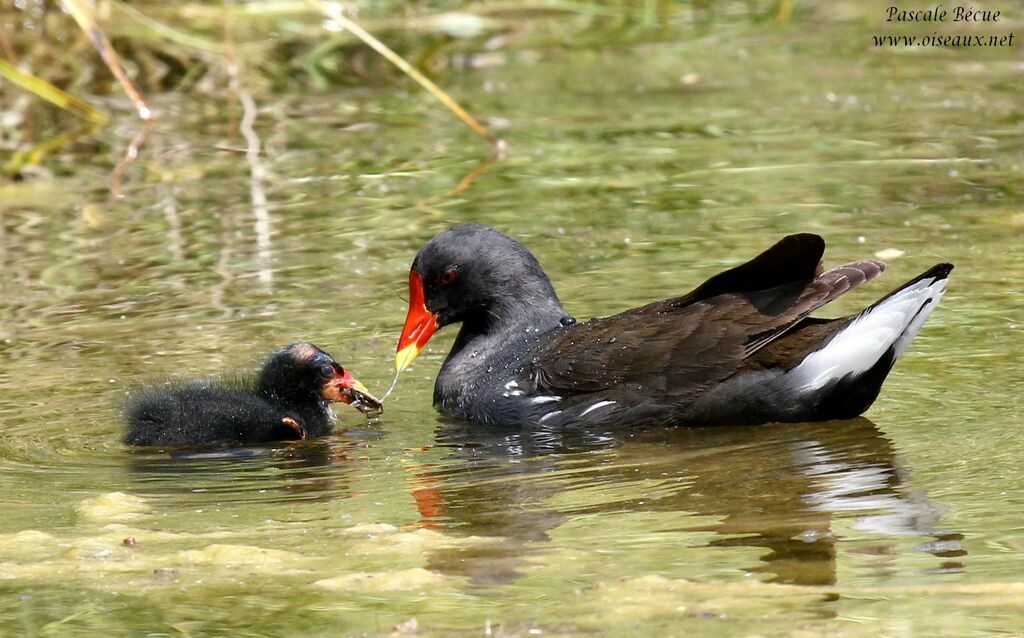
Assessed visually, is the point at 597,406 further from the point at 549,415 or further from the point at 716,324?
the point at 716,324

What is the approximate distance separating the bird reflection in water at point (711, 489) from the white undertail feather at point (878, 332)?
0.70 ft

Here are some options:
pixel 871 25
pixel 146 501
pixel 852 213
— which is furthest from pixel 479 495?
pixel 871 25

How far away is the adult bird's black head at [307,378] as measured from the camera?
17.8 ft

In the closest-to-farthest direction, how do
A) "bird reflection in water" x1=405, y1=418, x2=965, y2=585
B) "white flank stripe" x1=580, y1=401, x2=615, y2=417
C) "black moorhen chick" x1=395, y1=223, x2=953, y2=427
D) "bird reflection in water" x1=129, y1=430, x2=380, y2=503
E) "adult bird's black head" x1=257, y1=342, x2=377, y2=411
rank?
"bird reflection in water" x1=405, y1=418, x2=965, y2=585, "bird reflection in water" x1=129, y1=430, x2=380, y2=503, "black moorhen chick" x1=395, y1=223, x2=953, y2=427, "white flank stripe" x1=580, y1=401, x2=615, y2=417, "adult bird's black head" x1=257, y1=342, x2=377, y2=411

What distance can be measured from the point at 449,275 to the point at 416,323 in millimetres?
207

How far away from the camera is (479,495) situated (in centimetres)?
449

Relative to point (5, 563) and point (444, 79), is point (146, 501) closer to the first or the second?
point (5, 563)

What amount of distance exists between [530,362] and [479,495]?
1061 mm

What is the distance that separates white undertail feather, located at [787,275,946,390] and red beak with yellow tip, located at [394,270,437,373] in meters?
1.52

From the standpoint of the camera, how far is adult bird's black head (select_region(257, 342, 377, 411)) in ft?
17.8

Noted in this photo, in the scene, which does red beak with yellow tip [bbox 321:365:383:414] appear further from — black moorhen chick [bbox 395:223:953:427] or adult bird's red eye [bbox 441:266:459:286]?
adult bird's red eye [bbox 441:266:459:286]

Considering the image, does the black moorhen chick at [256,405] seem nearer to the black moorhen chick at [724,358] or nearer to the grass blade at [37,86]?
the black moorhen chick at [724,358]

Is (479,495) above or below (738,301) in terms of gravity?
below
